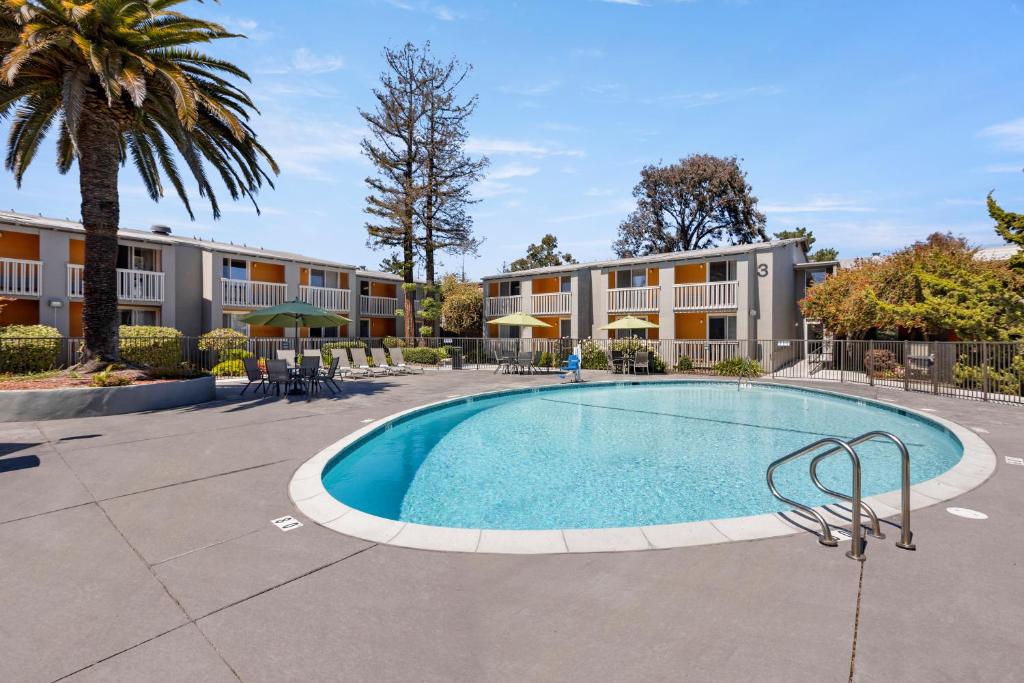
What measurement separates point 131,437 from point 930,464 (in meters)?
13.2

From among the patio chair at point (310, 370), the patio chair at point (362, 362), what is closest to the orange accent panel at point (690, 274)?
the patio chair at point (362, 362)

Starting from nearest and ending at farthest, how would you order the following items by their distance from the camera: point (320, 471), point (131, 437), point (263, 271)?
point (320, 471) → point (131, 437) → point (263, 271)

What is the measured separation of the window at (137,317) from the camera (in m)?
22.0

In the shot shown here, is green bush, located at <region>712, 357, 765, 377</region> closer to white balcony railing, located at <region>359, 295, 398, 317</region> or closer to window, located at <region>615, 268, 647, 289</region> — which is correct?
window, located at <region>615, 268, 647, 289</region>

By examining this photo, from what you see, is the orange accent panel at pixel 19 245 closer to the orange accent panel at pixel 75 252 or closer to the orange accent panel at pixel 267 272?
the orange accent panel at pixel 75 252

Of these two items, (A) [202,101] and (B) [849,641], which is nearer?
(B) [849,641]

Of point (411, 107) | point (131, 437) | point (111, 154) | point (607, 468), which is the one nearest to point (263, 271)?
point (411, 107)

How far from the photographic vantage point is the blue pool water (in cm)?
611

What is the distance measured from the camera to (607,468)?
7836 mm

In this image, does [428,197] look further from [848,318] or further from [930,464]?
[930,464]

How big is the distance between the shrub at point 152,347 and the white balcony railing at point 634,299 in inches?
799

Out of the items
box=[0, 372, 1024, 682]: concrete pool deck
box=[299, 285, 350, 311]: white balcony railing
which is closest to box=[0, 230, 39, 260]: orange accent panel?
box=[299, 285, 350, 311]: white balcony railing

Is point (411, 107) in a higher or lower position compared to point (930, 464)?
higher

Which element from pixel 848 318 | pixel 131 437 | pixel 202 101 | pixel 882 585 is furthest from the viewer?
pixel 848 318
